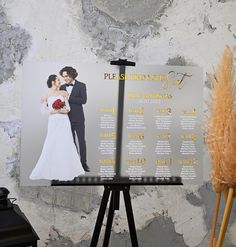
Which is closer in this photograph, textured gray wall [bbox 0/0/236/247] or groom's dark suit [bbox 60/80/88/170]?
groom's dark suit [bbox 60/80/88/170]

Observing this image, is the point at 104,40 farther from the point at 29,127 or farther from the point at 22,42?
the point at 29,127

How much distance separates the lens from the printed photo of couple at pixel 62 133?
182 centimetres

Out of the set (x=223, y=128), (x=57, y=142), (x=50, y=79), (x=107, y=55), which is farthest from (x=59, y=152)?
(x=223, y=128)

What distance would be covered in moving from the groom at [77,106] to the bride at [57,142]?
0.02 m

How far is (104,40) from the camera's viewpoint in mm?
2072

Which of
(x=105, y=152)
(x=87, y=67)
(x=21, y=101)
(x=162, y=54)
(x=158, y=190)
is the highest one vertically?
(x=162, y=54)

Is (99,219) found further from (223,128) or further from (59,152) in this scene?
(223,128)

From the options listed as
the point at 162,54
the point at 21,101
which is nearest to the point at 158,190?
the point at 162,54

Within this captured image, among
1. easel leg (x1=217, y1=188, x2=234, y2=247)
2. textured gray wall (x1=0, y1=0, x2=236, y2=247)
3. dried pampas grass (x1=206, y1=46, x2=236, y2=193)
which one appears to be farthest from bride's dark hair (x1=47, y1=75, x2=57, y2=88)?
easel leg (x1=217, y1=188, x2=234, y2=247)

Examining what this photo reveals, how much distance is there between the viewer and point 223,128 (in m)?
1.73

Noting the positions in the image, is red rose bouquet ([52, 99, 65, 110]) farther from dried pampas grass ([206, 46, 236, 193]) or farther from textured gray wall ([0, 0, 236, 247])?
dried pampas grass ([206, 46, 236, 193])

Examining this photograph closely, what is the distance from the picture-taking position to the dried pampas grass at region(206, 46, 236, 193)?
1672mm

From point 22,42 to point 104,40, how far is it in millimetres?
446

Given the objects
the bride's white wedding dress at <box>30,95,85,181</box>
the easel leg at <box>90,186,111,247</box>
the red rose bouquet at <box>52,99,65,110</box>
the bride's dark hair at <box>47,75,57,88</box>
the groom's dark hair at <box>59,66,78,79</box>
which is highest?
the groom's dark hair at <box>59,66,78,79</box>
